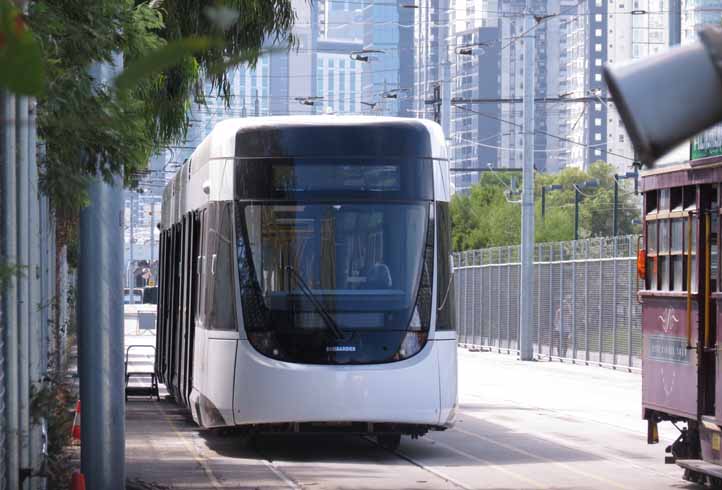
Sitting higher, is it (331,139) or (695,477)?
(331,139)

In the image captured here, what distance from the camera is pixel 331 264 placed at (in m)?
13.6

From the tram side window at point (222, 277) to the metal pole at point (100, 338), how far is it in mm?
3564

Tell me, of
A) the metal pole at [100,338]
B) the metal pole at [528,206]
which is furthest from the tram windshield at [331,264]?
the metal pole at [528,206]

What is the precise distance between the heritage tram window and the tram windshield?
2.08 metres

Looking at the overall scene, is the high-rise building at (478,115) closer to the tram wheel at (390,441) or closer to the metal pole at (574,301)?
the metal pole at (574,301)

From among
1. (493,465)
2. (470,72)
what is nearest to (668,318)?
(493,465)

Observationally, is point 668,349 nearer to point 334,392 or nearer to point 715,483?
point 715,483

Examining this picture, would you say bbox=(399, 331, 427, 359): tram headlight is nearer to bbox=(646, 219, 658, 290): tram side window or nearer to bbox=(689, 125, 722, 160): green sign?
bbox=(646, 219, 658, 290): tram side window

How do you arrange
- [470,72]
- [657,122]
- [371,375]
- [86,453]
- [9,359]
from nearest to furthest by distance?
[657,122] → [9,359] → [86,453] → [371,375] → [470,72]

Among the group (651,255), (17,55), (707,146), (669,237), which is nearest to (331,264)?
(651,255)

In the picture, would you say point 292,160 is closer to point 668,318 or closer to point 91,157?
point 668,318

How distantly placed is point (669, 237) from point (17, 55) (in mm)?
11486

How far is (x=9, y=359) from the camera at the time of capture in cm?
762

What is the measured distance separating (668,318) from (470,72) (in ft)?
614
